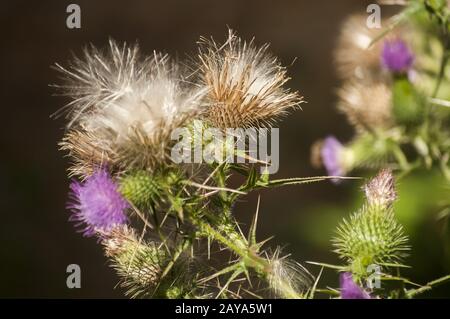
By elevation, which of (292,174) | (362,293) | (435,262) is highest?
(292,174)

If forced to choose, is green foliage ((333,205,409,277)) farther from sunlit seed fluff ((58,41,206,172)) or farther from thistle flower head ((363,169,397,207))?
sunlit seed fluff ((58,41,206,172))

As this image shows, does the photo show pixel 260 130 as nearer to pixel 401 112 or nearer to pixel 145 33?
pixel 401 112

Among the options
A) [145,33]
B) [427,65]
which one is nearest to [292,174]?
[145,33]

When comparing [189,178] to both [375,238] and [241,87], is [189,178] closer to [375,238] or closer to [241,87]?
[241,87]

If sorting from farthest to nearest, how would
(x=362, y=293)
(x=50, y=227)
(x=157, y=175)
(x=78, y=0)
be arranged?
(x=78, y=0) → (x=50, y=227) → (x=157, y=175) → (x=362, y=293)

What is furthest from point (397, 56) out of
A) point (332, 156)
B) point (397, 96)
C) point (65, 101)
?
point (65, 101)
